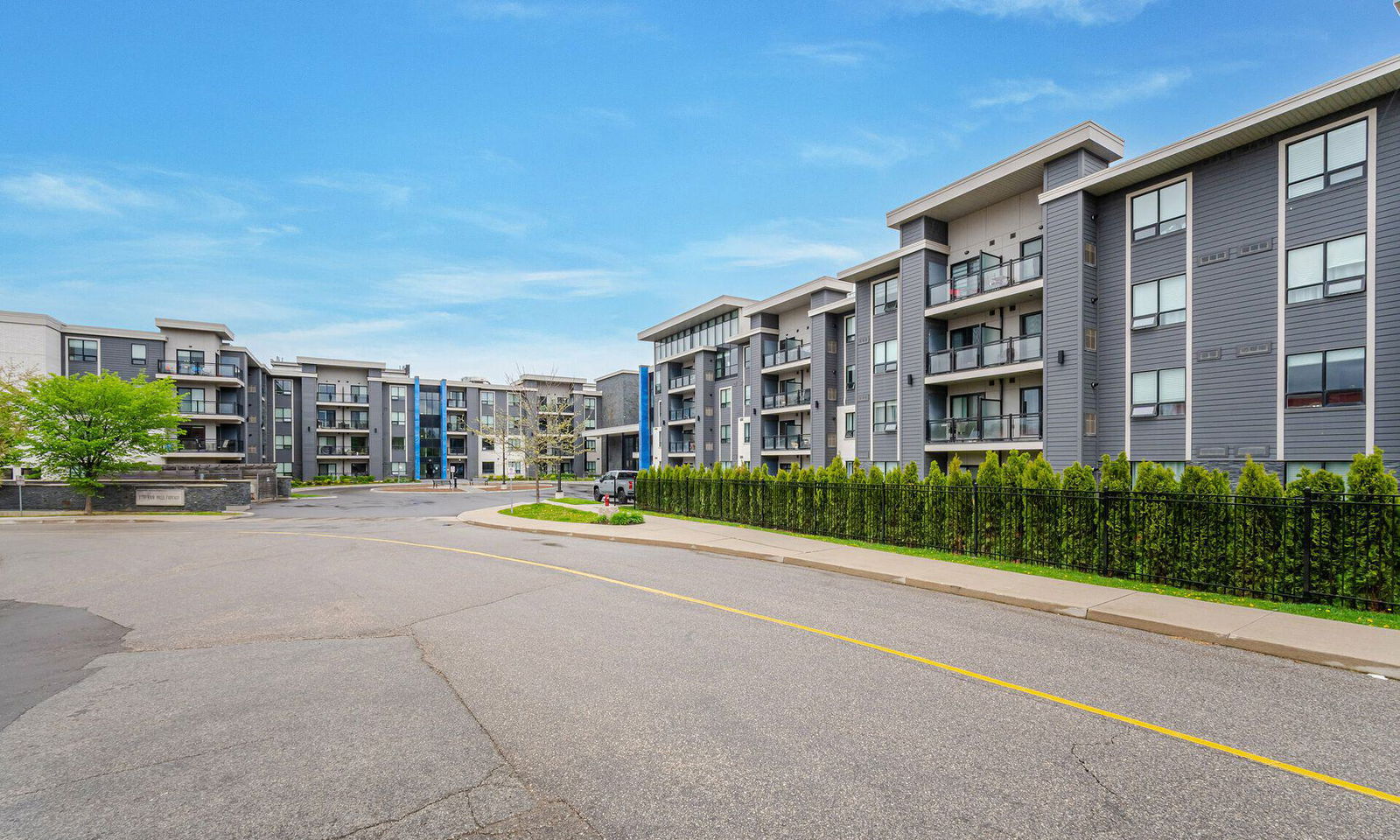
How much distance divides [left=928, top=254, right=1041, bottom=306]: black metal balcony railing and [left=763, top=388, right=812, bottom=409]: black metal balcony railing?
1154cm

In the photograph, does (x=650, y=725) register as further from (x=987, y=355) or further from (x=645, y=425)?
(x=645, y=425)

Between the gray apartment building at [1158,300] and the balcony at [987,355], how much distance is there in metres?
0.10

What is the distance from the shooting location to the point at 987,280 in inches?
989

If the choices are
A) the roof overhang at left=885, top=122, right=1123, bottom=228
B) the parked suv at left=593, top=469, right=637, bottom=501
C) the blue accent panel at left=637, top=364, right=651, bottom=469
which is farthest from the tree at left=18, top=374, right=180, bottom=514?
the roof overhang at left=885, top=122, right=1123, bottom=228

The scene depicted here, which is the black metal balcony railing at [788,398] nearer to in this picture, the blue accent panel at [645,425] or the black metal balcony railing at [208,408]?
the blue accent panel at [645,425]

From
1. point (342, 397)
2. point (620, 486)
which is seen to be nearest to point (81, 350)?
point (342, 397)

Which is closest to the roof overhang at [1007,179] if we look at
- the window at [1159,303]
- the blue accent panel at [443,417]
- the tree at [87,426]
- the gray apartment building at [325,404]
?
the window at [1159,303]

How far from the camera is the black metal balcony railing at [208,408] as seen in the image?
49719 mm

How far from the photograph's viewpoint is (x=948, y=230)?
28.1 m

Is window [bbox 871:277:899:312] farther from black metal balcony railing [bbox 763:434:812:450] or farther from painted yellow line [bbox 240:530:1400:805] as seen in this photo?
painted yellow line [bbox 240:530:1400:805]

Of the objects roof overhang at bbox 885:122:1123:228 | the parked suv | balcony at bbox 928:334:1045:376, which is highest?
roof overhang at bbox 885:122:1123:228

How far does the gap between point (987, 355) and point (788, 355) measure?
16.0 metres

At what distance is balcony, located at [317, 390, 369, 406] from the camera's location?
226 feet

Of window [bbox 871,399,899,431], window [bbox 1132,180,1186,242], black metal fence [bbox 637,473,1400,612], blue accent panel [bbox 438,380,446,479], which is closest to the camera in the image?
black metal fence [bbox 637,473,1400,612]
